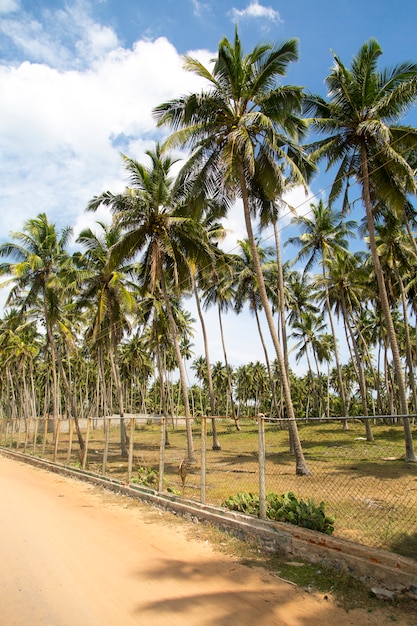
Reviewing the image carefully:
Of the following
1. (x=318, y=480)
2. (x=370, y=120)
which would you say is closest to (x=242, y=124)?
(x=370, y=120)

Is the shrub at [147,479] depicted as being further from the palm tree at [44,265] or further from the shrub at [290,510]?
the palm tree at [44,265]

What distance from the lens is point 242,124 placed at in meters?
13.3

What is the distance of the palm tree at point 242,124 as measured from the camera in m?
13.3

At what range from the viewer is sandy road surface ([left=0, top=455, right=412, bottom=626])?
4168 millimetres

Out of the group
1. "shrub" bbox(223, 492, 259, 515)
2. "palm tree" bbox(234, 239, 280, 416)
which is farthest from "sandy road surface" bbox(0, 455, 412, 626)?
"palm tree" bbox(234, 239, 280, 416)

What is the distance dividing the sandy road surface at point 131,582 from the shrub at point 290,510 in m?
1.06

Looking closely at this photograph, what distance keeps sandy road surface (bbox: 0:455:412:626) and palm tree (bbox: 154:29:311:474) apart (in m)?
7.36

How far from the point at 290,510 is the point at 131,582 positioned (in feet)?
8.81

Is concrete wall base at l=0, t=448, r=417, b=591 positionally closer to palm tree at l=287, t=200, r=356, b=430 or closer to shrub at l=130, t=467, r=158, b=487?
shrub at l=130, t=467, r=158, b=487

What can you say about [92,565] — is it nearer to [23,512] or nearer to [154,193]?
[23,512]

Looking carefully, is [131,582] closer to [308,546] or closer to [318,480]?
[308,546]

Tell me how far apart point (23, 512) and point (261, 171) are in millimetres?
11881

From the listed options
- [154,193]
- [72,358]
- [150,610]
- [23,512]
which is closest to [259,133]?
[154,193]

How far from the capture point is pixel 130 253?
60.4ft
